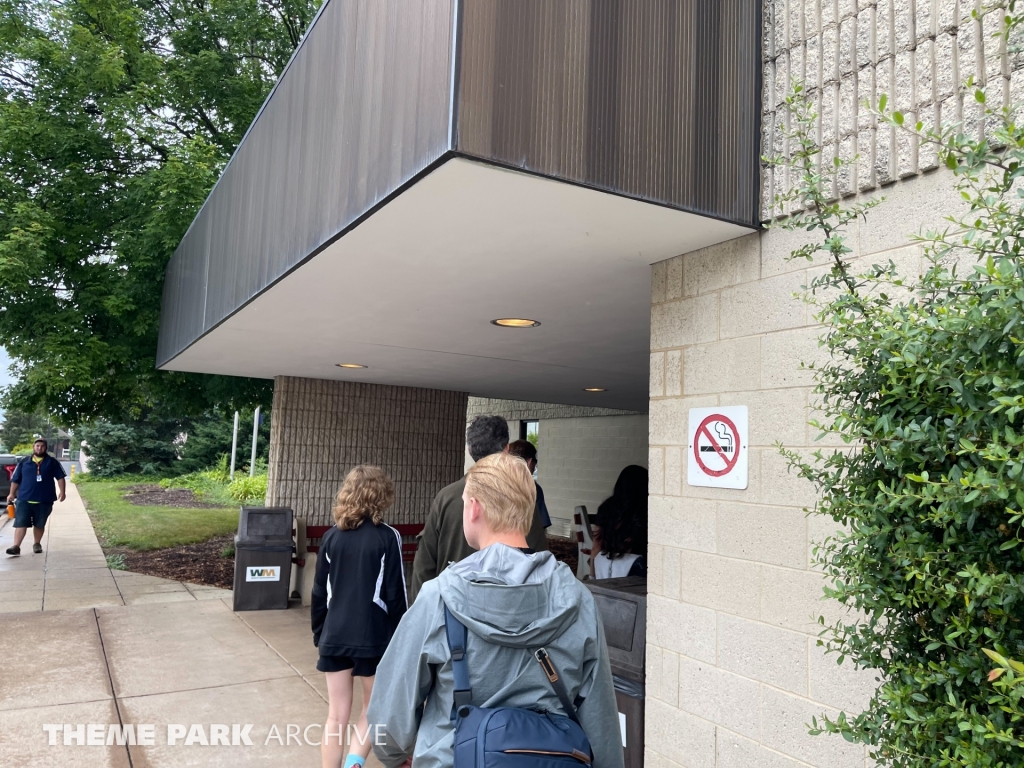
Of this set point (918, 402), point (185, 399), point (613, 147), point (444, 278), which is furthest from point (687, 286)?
point (185, 399)

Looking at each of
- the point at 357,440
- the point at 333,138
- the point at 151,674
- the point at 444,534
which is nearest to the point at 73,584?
the point at 357,440

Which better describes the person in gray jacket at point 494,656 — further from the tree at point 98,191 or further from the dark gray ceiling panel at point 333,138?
the tree at point 98,191

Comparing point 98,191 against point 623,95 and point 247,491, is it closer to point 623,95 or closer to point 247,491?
point 623,95

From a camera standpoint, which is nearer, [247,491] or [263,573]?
[263,573]

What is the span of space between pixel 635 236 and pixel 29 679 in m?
5.41

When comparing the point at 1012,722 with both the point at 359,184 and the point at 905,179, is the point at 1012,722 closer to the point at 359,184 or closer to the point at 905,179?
the point at 905,179

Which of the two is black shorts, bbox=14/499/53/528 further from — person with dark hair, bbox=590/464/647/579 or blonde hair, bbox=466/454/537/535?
blonde hair, bbox=466/454/537/535

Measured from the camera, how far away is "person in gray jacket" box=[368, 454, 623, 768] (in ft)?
6.06

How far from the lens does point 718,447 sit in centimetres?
306

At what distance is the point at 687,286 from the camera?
3.34 meters

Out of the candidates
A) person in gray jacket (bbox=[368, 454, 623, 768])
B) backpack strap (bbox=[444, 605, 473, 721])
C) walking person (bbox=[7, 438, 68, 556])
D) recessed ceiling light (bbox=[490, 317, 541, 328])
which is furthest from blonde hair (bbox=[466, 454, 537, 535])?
walking person (bbox=[7, 438, 68, 556])

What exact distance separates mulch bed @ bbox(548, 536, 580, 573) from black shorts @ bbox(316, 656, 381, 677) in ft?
26.3

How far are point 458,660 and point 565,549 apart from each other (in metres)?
11.6

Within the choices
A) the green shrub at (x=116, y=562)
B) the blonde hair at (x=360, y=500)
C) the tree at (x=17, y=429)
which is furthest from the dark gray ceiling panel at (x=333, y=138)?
the tree at (x=17, y=429)
